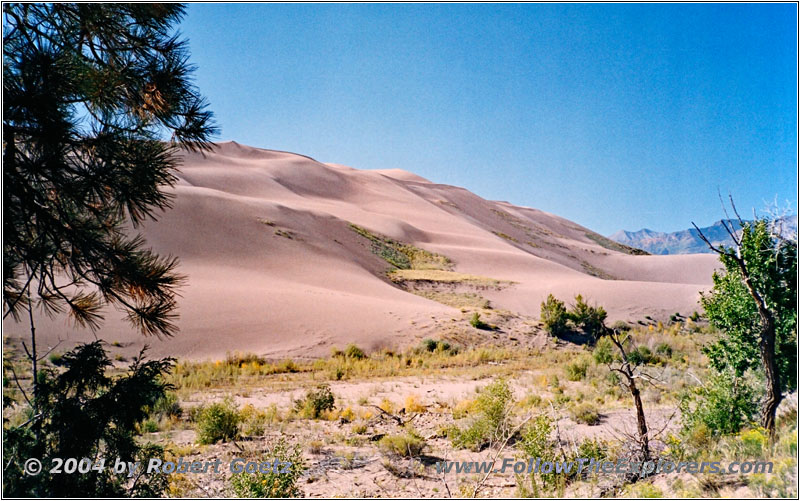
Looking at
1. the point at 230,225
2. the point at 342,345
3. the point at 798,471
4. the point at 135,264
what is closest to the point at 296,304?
the point at 342,345

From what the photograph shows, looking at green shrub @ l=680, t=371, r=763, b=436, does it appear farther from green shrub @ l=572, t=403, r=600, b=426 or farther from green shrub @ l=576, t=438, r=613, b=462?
green shrub @ l=572, t=403, r=600, b=426

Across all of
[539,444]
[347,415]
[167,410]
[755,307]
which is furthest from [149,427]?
[755,307]

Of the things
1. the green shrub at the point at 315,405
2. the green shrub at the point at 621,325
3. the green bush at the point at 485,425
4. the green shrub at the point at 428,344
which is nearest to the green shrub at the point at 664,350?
the green shrub at the point at 621,325

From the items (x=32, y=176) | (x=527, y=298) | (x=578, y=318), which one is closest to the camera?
(x=32, y=176)

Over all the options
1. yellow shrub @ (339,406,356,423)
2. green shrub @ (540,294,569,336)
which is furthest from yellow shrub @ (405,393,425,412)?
green shrub @ (540,294,569,336)

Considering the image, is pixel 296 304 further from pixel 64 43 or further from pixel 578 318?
pixel 64 43

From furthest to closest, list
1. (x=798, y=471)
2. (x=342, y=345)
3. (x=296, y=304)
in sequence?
(x=296, y=304) < (x=342, y=345) < (x=798, y=471)

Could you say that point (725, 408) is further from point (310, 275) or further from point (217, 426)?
point (310, 275)

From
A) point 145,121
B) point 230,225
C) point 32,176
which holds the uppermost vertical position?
point 230,225
